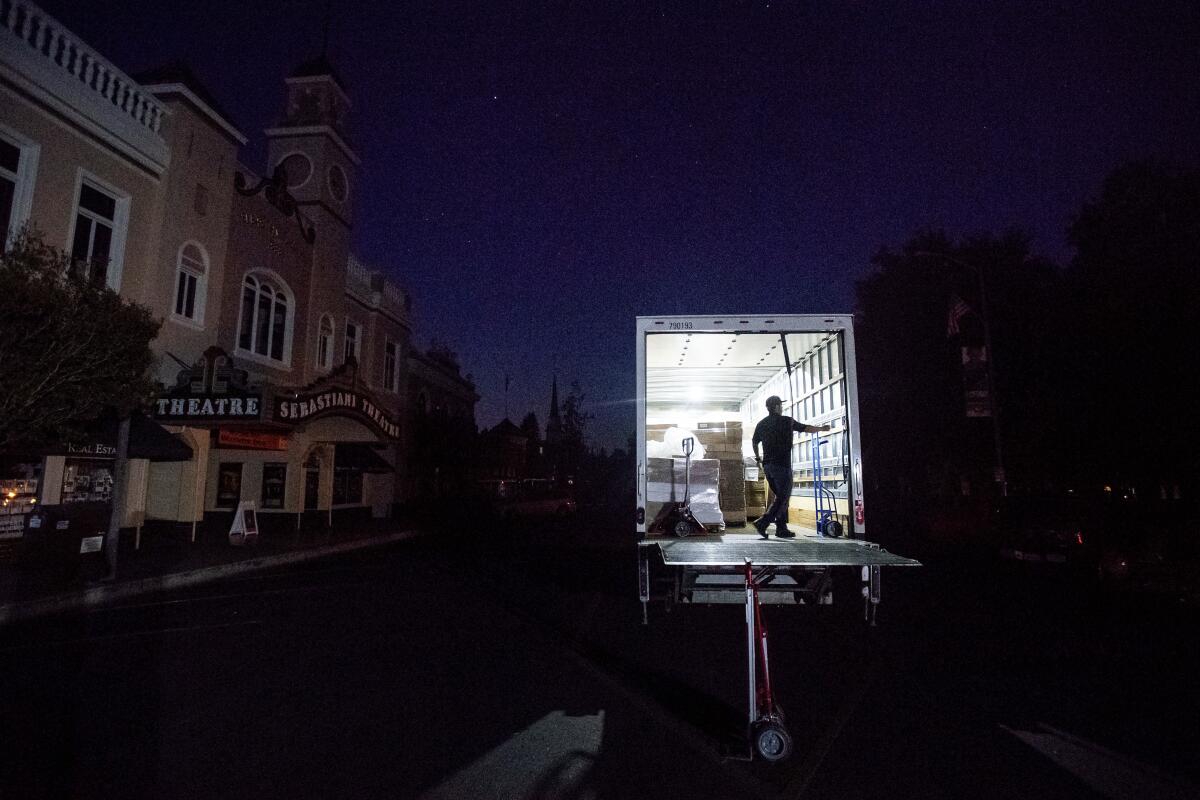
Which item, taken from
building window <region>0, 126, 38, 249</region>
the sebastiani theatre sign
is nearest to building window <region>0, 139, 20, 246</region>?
building window <region>0, 126, 38, 249</region>

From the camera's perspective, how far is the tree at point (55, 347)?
9180mm

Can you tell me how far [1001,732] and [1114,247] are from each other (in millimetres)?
18652

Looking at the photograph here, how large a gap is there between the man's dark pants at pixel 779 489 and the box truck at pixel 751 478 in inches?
15.6

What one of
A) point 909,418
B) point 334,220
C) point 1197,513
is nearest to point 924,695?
point 1197,513

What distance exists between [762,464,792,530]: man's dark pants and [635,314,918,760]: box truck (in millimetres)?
395

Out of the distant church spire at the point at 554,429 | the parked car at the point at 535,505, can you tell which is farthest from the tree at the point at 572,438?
the parked car at the point at 535,505

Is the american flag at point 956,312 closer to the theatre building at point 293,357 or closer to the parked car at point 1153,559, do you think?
the parked car at point 1153,559

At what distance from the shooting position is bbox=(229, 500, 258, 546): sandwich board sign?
17291 mm

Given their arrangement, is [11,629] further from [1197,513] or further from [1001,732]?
[1197,513]

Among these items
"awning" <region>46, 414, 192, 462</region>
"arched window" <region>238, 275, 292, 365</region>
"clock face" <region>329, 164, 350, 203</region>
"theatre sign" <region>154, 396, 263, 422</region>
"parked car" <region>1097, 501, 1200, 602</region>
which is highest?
"clock face" <region>329, 164, 350, 203</region>

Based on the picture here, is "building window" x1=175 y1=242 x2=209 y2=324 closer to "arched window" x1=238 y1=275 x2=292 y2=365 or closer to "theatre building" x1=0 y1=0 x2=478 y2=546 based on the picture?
"theatre building" x1=0 y1=0 x2=478 y2=546

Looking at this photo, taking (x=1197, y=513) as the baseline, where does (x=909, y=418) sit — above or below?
above

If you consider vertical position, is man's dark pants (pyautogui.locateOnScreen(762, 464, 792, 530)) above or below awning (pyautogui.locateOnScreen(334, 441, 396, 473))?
below

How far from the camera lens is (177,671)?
662 centimetres
